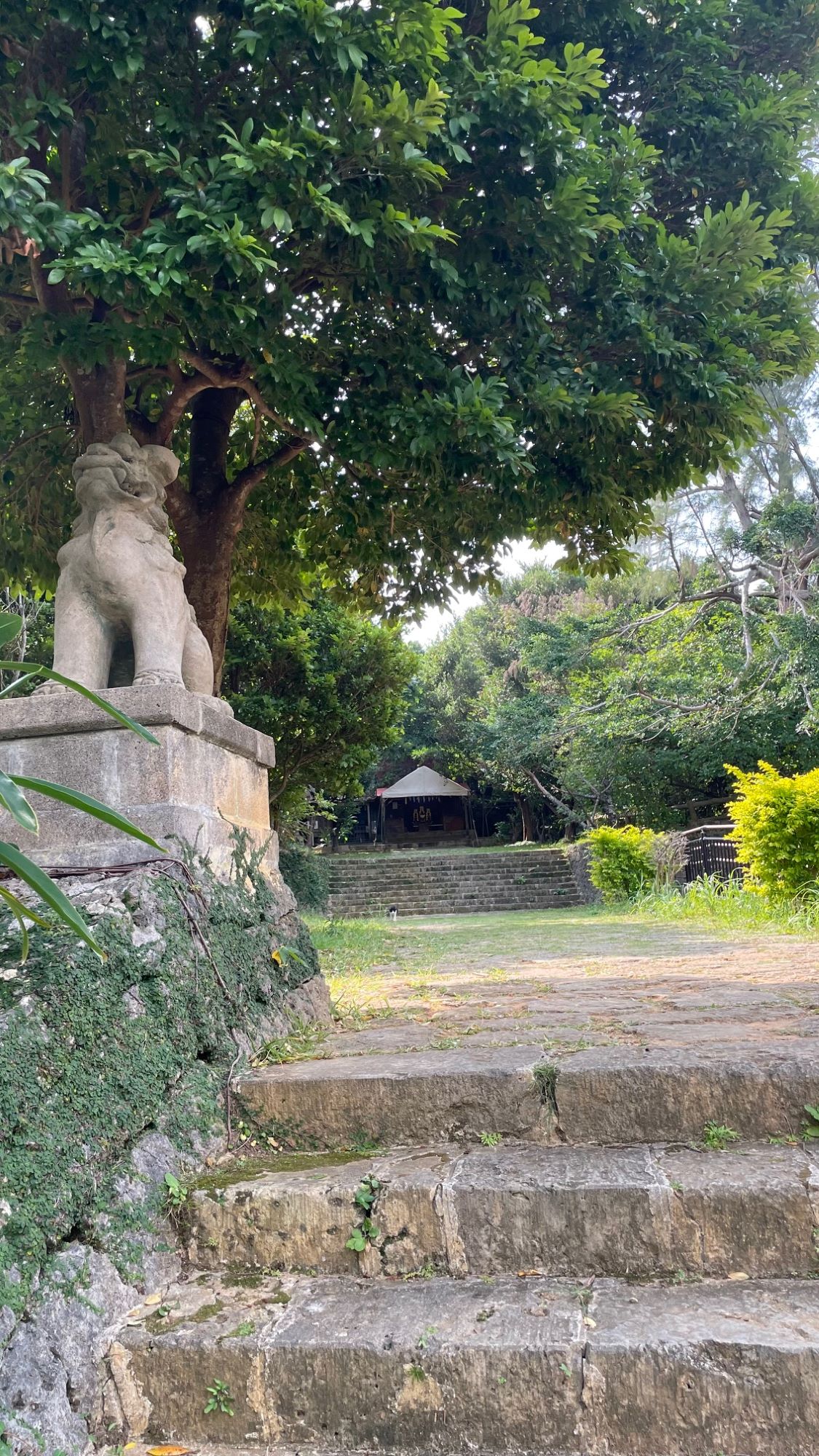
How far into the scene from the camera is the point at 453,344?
466 cm

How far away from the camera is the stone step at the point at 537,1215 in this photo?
2.00 m

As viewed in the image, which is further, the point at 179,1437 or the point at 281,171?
the point at 281,171

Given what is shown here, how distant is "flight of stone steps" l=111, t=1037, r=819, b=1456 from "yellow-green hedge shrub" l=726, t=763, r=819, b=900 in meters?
5.90

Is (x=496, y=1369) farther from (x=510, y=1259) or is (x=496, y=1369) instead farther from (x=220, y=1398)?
(x=220, y=1398)

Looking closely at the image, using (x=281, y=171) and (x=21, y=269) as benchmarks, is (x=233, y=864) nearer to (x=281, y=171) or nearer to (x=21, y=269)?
(x=281, y=171)

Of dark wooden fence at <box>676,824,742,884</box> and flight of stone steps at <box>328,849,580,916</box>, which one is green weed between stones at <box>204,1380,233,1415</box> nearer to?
dark wooden fence at <box>676,824,742,884</box>

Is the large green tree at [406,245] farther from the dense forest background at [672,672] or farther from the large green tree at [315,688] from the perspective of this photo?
the large green tree at [315,688]

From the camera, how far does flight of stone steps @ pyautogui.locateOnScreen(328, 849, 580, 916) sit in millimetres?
19359

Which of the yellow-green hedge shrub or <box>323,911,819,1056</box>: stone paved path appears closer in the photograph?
<box>323,911,819,1056</box>: stone paved path

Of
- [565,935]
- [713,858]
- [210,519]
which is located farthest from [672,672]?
[210,519]

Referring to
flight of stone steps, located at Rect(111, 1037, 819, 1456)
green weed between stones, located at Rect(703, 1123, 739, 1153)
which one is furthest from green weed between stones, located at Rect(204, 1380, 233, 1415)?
green weed between stones, located at Rect(703, 1123, 739, 1153)

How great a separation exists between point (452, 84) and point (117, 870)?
3490mm

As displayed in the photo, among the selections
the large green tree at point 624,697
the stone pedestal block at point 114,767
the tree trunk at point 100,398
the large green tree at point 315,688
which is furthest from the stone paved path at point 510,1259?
the large green tree at point 624,697

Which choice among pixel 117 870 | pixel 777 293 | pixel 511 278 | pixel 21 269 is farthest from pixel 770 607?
pixel 117 870
